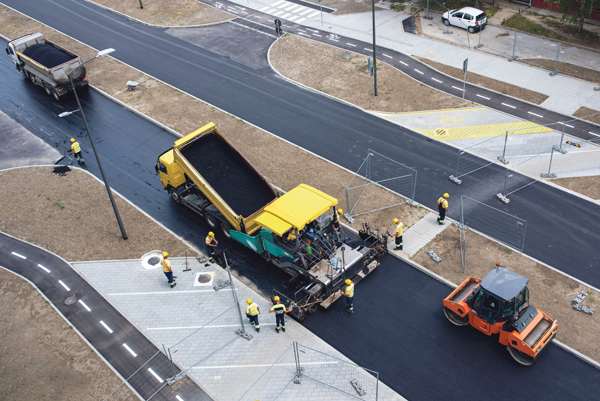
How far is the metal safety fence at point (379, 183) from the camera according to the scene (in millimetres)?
23828

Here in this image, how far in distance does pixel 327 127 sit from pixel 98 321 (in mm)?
16092

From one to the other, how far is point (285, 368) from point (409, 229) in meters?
8.54

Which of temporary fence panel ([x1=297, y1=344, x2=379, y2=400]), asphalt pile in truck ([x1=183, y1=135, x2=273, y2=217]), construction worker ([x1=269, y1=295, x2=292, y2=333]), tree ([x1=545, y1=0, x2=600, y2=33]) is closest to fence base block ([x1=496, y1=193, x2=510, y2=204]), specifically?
asphalt pile in truck ([x1=183, y1=135, x2=273, y2=217])

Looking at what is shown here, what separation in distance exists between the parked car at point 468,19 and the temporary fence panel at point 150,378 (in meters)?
31.3

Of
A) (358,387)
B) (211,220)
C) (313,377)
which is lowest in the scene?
(313,377)

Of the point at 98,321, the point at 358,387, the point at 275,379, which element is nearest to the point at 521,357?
the point at 358,387

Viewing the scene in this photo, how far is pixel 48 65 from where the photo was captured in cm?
3219

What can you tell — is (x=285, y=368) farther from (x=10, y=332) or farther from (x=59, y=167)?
(x=59, y=167)

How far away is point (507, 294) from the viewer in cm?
1620

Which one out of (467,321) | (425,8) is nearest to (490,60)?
(425,8)

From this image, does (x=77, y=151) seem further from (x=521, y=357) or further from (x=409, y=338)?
(x=521, y=357)

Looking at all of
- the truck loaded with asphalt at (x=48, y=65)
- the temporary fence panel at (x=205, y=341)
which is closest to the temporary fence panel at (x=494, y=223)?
the temporary fence panel at (x=205, y=341)

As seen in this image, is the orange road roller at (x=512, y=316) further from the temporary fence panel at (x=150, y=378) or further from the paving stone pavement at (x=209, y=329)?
the temporary fence panel at (x=150, y=378)

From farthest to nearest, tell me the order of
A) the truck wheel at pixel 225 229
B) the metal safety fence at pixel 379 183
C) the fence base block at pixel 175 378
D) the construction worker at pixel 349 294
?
the metal safety fence at pixel 379 183
the truck wheel at pixel 225 229
the construction worker at pixel 349 294
the fence base block at pixel 175 378
